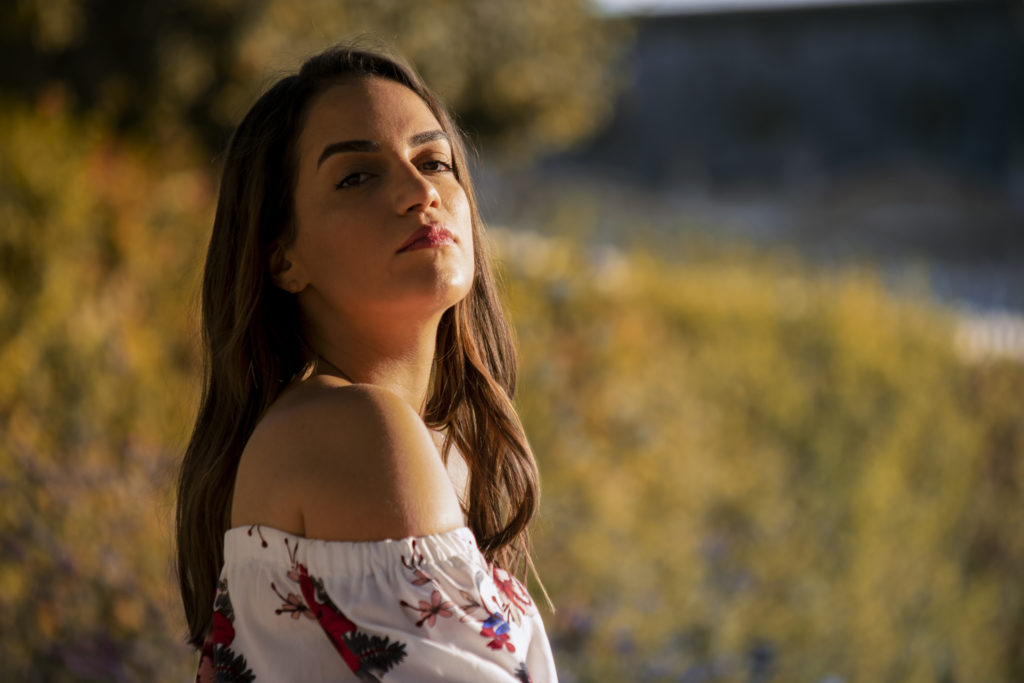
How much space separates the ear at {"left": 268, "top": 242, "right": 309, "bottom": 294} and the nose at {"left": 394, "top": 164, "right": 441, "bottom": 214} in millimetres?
154

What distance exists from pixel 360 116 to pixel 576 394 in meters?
3.65

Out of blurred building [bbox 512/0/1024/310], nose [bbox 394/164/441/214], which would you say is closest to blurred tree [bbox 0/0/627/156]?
nose [bbox 394/164/441/214]

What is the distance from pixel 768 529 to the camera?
16.2ft

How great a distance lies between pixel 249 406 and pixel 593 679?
204 cm

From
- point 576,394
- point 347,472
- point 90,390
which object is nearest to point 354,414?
point 347,472

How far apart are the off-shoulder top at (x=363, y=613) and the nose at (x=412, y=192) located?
0.38 m

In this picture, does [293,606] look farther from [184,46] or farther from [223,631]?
[184,46]

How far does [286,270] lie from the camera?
1.41m

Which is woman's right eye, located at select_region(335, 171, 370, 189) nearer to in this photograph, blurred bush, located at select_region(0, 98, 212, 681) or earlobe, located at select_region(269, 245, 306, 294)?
earlobe, located at select_region(269, 245, 306, 294)

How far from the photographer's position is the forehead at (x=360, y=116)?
1.37m

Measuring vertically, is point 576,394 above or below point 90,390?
below

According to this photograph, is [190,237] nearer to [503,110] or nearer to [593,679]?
[593,679]

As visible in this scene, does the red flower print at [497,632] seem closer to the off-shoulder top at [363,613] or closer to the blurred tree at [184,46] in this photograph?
the off-shoulder top at [363,613]

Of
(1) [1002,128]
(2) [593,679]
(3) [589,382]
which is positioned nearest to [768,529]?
(3) [589,382]
